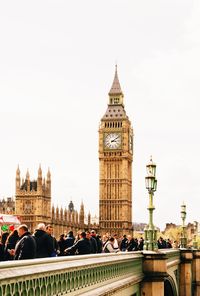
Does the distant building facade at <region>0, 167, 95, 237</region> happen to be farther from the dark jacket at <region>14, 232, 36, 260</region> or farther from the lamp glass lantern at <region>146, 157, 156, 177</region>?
the dark jacket at <region>14, 232, 36, 260</region>

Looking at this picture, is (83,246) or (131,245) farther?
(131,245)

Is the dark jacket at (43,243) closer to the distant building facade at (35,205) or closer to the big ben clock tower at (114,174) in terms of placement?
the distant building facade at (35,205)

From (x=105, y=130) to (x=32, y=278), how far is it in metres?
101

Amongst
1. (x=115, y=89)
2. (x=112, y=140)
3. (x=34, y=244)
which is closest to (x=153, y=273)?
(x=34, y=244)

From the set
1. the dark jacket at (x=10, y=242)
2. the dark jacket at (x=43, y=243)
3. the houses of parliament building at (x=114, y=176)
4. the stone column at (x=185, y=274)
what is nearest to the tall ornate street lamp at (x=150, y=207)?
the dark jacket at (x=10, y=242)

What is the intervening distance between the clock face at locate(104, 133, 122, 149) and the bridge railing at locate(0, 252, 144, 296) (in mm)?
93406

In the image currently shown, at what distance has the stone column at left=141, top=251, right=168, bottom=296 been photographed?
1651cm

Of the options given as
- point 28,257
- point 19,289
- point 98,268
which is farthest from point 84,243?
point 19,289

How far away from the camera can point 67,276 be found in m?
8.09

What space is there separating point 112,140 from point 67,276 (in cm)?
9977

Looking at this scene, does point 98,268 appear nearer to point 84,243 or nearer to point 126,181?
point 84,243

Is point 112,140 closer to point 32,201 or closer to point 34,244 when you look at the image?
point 32,201

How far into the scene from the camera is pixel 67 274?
809cm

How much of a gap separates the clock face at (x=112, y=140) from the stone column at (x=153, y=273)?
296 feet
